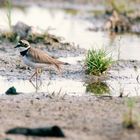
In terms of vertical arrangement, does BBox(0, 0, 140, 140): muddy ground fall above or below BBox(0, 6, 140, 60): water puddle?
below

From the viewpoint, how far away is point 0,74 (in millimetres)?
12086

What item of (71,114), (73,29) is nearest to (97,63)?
(71,114)

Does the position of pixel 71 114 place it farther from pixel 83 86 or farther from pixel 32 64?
pixel 32 64

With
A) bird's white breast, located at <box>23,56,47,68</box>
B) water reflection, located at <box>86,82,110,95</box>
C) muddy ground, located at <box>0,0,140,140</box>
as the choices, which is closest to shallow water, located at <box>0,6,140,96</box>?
water reflection, located at <box>86,82,110,95</box>

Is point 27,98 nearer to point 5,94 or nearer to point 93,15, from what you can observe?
point 5,94

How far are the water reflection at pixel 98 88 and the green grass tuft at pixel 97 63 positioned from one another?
59cm

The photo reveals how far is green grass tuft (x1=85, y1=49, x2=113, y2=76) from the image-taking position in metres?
12.1

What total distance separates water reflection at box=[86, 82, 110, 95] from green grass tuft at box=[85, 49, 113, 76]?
0.59 metres

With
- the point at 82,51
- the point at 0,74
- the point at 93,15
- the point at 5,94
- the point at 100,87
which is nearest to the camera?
the point at 5,94

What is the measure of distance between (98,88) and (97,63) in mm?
1107

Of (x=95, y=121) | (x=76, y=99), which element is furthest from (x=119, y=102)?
(x=95, y=121)

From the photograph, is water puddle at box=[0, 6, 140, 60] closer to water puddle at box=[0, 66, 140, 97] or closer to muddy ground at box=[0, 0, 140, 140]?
water puddle at box=[0, 66, 140, 97]

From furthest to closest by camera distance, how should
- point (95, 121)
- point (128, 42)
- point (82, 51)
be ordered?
point (128, 42)
point (82, 51)
point (95, 121)

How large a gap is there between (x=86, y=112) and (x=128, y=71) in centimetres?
452
